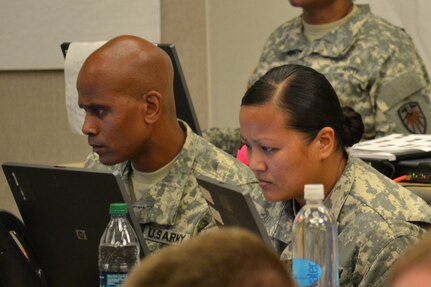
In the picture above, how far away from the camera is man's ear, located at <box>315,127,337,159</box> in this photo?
7.03 ft

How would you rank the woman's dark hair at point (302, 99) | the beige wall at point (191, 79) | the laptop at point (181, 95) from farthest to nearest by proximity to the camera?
the beige wall at point (191, 79)
the laptop at point (181, 95)
the woman's dark hair at point (302, 99)

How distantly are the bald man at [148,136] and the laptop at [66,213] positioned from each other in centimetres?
26

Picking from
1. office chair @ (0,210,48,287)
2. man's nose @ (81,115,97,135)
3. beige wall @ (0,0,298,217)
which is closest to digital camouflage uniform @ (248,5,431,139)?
beige wall @ (0,0,298,217)

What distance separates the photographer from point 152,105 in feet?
8.31

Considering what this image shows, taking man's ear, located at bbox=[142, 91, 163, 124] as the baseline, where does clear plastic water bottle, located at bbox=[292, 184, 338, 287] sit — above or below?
below

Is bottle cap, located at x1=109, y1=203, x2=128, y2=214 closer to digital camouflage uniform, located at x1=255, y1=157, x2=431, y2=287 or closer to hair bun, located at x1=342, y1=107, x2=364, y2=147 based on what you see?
digital camouflage uniform, located at x1=255, y1=157, x2=431, y2=287

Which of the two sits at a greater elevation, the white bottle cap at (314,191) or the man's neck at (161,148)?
the white bottle cap at (314,191)

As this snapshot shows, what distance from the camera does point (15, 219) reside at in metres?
2.40

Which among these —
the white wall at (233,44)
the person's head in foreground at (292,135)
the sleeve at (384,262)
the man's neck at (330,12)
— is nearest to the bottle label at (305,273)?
the sleeve at (384,262)

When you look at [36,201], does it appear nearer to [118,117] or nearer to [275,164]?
[118,117]

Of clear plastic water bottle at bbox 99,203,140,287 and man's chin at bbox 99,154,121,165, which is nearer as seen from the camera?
clear plastic water bottle at bbox 99,203,140,287

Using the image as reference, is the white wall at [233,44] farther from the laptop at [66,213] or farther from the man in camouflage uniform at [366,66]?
the laptop at [66,213]

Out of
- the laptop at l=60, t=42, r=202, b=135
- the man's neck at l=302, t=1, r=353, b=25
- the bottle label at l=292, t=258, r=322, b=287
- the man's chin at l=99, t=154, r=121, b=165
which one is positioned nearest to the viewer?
the bottle label at l=292, t=258, r=322, b=287

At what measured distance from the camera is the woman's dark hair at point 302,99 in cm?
213
